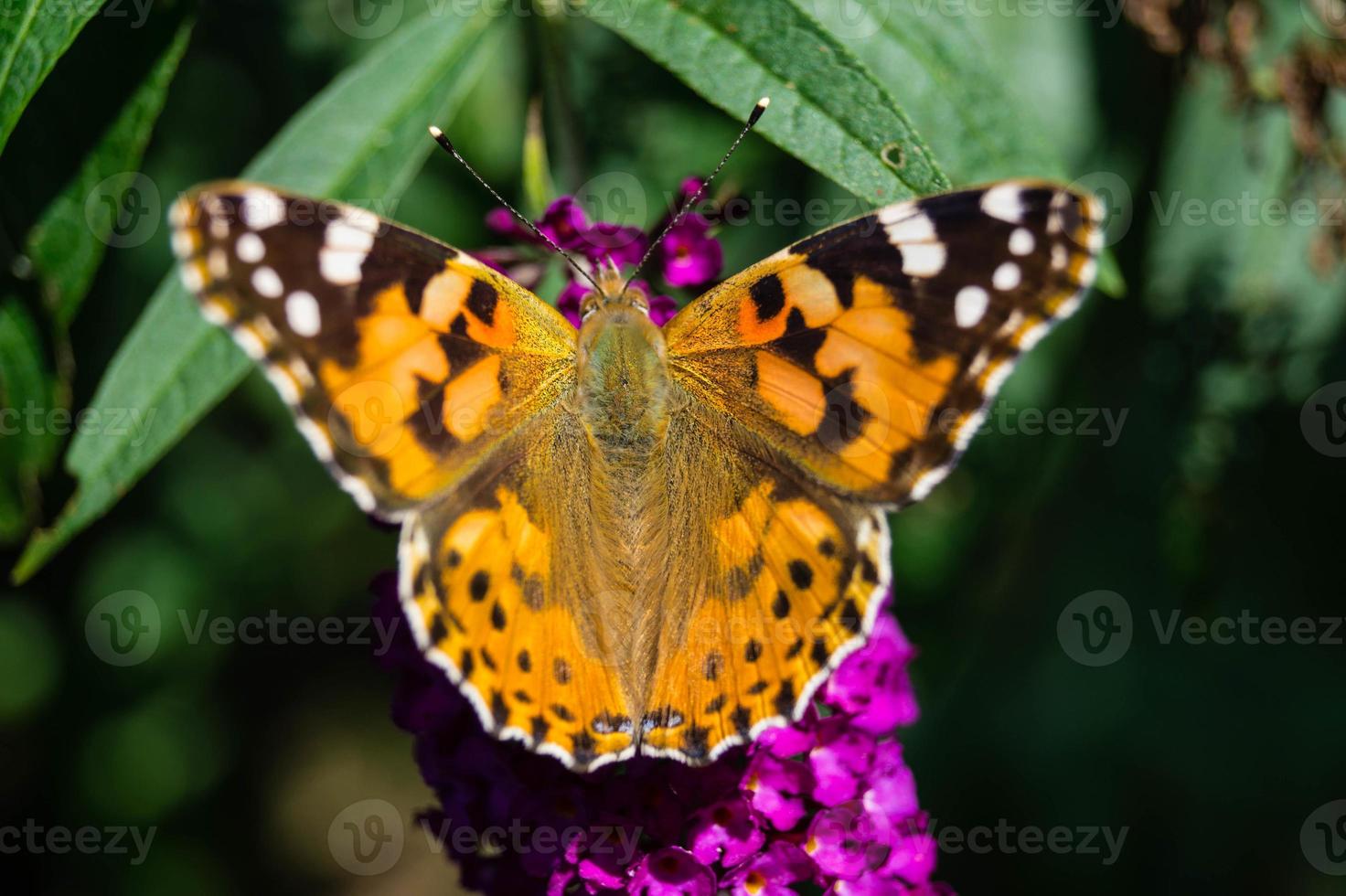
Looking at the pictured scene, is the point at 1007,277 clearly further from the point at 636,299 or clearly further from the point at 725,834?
the point at 725,834

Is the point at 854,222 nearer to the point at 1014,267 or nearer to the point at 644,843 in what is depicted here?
the point at 1014,267

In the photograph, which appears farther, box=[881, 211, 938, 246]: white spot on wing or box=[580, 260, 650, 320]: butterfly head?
box=[580, 260, 650, 320]: butterfly head

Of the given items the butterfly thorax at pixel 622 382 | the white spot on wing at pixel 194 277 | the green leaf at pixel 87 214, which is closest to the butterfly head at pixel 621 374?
the butterfly thorax at pixel 622 382

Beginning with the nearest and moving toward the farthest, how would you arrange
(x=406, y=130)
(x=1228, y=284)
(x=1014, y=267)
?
(x=1014, y=267) → (x=406, y=130) → (x=1228, y=284)

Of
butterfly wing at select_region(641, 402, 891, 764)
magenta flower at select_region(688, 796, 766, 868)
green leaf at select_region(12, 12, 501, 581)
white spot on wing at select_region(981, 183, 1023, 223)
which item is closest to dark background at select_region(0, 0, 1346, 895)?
green leaf at select_region(12, 12, 501, 581)

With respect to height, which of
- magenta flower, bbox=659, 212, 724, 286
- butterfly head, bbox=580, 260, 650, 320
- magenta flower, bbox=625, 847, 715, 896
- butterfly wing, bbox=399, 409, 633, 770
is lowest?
magenta flower, bbox=625, 847, 715, 896

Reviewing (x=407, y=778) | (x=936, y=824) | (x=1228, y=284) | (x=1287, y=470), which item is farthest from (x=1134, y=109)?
(x=407, y=778)

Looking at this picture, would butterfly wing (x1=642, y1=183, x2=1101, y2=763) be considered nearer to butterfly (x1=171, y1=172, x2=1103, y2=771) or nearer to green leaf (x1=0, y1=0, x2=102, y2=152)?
butterfly (x1=171, y1=172, x2=1103, y2=771)
